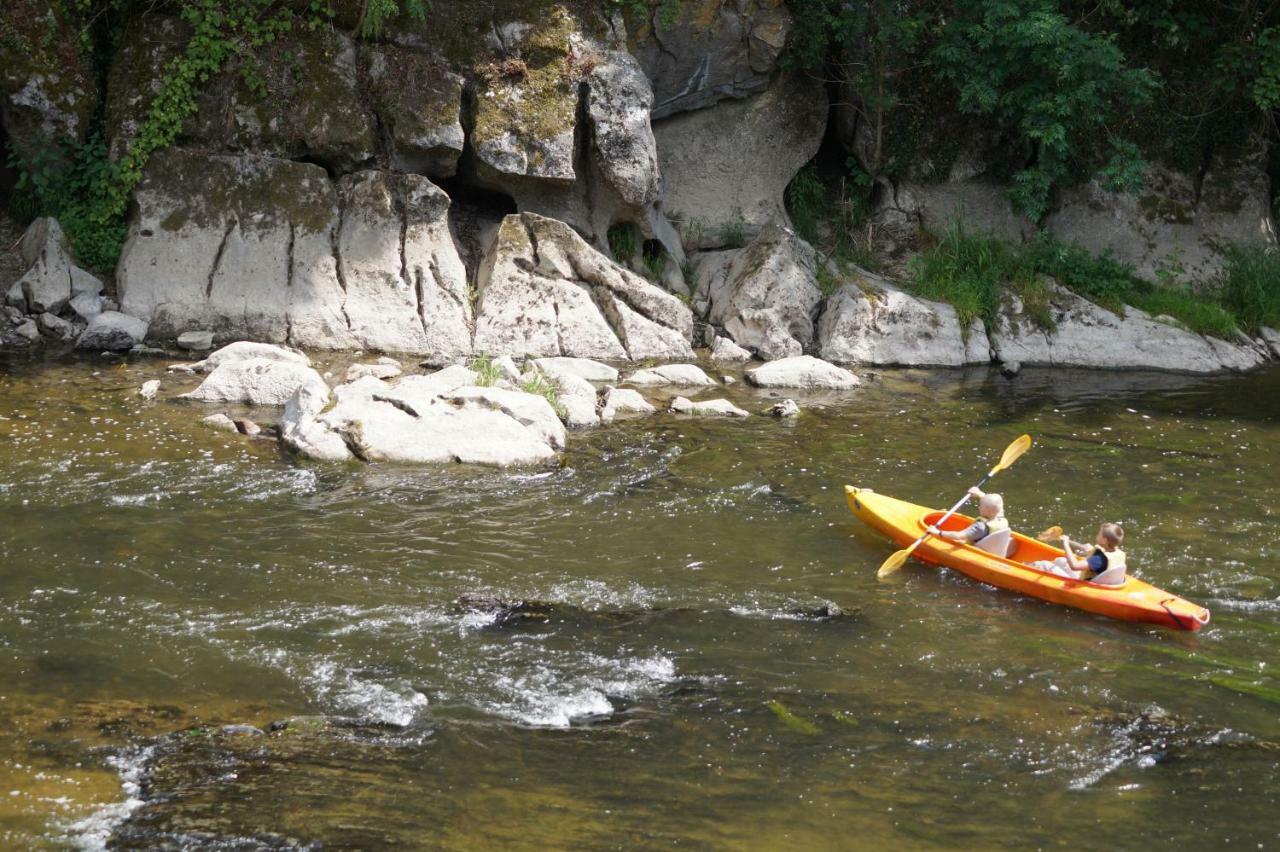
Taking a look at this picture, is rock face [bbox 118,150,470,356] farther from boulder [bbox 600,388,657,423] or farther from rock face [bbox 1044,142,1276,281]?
rock face [bbox 1044,142,1276,281]

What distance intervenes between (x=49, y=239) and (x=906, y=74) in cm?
1015

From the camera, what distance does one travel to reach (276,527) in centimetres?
768

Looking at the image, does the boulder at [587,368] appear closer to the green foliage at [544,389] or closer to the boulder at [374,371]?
the green foliage at [544,389]

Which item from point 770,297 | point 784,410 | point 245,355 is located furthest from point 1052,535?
point 245,355

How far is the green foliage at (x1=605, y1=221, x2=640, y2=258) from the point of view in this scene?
13.6 meters

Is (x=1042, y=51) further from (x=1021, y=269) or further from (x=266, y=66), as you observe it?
(x=266, y=66)

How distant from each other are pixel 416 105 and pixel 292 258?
203 centimetres

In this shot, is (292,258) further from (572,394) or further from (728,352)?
(728,352)

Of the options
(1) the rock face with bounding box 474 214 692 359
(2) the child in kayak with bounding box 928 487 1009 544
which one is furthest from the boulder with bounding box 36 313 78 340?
(2) the child in kayak with bounding box 928 487 1009 544

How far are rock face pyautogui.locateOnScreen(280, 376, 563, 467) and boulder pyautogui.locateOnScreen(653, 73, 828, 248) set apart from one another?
20.0 ft

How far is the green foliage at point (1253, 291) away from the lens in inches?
563

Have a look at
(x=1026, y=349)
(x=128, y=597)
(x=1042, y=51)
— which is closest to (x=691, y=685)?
(x=128, y=597)

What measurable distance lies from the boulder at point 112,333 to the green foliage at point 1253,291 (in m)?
12.3

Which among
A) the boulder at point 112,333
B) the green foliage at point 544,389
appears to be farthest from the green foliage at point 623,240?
the boulder at point 112,333
